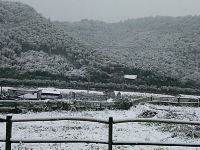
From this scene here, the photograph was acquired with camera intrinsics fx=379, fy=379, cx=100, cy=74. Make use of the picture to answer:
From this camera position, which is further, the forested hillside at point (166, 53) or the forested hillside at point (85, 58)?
the forested hillside at point (166, 53)

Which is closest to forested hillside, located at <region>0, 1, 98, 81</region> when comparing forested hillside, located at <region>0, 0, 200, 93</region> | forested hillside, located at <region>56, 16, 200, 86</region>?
forested hillside, located at <region>0, 0, 200, 93</region>

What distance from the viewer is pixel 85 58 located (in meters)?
146

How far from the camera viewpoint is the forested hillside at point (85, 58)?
104m

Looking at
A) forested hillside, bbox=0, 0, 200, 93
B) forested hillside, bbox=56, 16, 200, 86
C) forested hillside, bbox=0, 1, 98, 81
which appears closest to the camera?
forested hillside, bbox=0, 0, 200, 93

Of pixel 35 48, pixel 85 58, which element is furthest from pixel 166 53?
pixel 35 48

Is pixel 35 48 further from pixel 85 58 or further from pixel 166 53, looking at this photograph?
pixel 166 53

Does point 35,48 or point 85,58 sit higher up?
point 35,48

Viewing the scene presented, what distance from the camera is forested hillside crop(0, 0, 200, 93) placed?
10417cm

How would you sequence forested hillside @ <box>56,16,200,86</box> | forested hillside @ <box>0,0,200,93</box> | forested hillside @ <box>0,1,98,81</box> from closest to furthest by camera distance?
forested hillside @ <box>0,0,200,93</box> → forested hillside @ <box>0,1,98,81</box> → forested hillside @ <box>56,16,200,86</box>

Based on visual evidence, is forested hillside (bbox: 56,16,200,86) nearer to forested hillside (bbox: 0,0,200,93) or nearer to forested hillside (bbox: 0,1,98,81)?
forested hillside (bbox: 0,0,200,93)

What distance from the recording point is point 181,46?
17088 centimetres

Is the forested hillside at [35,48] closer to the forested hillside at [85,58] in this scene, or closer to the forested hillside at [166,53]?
the forested hillside at [85,58]

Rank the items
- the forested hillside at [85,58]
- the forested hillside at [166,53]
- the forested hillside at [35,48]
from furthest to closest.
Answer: the forested hillside at [166,53] < the forested hillside at [35,48] < the forested hillside at [85,58]

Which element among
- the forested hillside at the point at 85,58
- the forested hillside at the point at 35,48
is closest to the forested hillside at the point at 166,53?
the forested hillside at the point at 85,58
